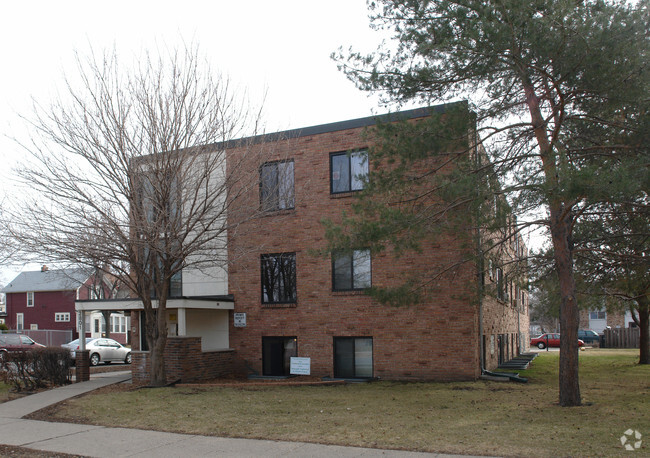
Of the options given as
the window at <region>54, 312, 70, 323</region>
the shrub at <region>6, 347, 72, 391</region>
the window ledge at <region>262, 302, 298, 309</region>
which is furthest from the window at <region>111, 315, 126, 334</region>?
the window ledge at <region>262, 302, 298, 309</region>

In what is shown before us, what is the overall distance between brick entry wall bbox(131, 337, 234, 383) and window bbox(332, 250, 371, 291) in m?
4.36

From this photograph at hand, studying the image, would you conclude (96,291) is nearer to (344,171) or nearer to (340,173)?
(340,173)

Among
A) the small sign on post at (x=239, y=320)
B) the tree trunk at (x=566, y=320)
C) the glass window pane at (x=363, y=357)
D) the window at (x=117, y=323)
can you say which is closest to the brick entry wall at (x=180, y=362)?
the small sign on post at (x=239, y=320)

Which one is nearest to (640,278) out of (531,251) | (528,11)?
(531,251)

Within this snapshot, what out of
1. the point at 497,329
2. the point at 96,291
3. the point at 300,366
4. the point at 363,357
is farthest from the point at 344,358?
the point at 96,291

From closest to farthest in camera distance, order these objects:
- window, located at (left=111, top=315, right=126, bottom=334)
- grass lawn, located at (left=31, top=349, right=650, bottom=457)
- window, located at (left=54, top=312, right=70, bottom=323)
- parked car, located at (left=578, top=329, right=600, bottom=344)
Result: grass lawn, located at (left=31, top=349, right=650, bottom=457)
parked car, located at (left=578, top=329, right=600, bottom=344)
window, located at (left=54, top=312, right=70, bottom=323)
window, located at (left=111, top=315, right=126, bottom=334)

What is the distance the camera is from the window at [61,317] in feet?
183

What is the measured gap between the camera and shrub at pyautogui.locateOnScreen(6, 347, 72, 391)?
1636cm

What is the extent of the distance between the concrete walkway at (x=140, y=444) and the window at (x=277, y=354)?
8.42 metres

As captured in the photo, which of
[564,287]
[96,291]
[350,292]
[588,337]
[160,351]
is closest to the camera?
[564,287]

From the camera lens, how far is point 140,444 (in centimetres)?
913

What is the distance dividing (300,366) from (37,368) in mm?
7268

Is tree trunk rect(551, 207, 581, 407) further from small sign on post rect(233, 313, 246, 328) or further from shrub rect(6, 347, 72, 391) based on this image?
shrub rect(6, 347, 72, 391)

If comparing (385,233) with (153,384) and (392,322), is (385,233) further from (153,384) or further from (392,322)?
(153,384)
